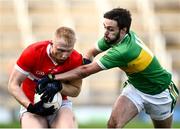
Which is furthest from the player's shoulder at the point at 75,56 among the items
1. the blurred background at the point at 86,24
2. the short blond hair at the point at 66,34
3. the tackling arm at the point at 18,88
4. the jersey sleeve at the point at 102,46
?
the blurred background at the point at 86,24

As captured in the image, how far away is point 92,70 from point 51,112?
2.58 feet

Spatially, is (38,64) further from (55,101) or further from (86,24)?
(86,24)

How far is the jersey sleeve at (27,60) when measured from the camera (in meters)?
8.02

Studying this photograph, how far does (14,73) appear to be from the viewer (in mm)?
8086

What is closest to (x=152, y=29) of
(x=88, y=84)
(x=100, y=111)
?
(x=88, y=84)

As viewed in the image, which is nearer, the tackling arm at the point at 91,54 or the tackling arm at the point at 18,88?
the tackling arm at the point at 18,88

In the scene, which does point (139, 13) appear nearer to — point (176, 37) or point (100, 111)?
point (176, 37)

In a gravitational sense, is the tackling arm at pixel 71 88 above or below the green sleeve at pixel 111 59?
below

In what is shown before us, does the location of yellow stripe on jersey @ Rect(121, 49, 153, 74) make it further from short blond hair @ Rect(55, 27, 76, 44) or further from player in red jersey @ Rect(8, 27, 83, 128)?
short blond hair @ Rect(55, 27, 76, 44)

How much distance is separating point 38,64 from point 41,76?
158 mm

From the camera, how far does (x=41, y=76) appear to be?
8188 mm

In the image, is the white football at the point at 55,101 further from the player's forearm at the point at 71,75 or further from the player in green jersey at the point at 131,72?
the player in green jersey at the point at 131,72

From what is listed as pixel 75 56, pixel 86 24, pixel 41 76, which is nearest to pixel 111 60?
pixel 75 56

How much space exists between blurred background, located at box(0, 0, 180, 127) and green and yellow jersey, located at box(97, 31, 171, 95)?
57.5 ft
